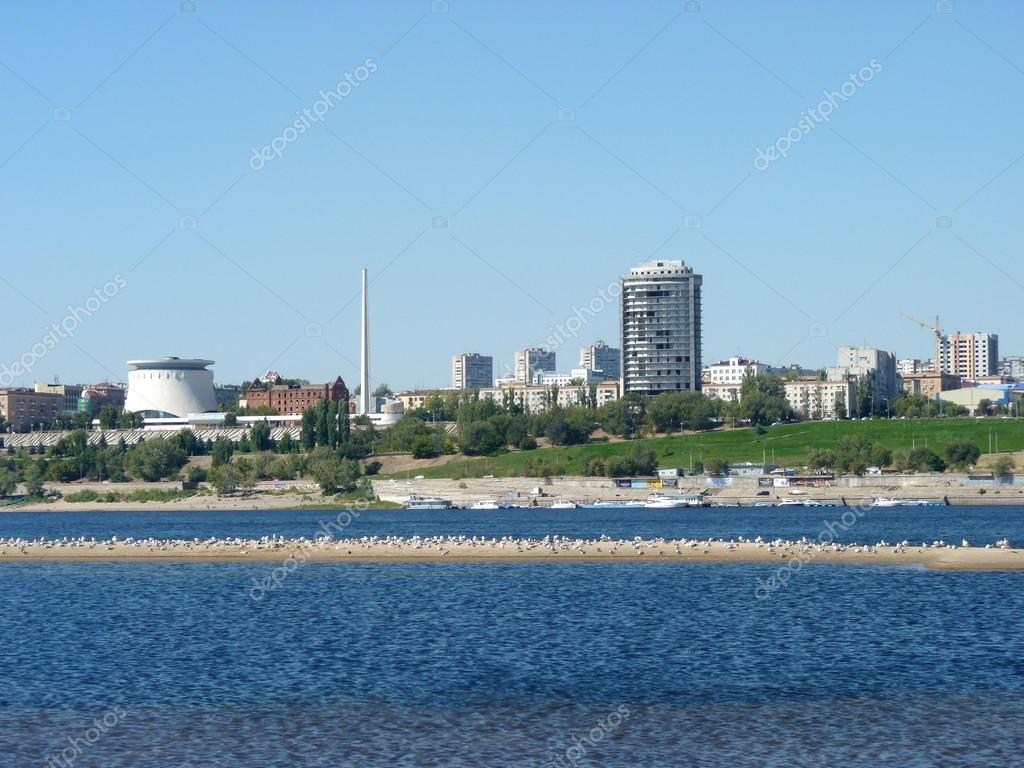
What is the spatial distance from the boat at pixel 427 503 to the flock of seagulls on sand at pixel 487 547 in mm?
51221

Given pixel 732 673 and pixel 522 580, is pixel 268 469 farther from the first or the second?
pixel 732 673

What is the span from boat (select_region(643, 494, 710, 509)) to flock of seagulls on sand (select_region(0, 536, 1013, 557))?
167ft

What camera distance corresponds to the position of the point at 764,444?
523 ft

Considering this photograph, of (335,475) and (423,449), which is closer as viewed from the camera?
(335,475)

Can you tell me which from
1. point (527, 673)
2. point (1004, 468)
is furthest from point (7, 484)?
point (527, 673)

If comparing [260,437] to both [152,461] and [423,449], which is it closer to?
[152,461]

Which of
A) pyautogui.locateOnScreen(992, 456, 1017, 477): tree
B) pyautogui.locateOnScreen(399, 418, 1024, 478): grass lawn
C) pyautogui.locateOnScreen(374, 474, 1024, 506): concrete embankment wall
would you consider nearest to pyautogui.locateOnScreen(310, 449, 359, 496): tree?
pyautogui.locateOnScreen(374, 474, 1024, 506): concrete embankment wall

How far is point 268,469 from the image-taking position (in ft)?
486

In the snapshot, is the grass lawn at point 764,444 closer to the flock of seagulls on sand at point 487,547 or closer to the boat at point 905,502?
the boat at point 905,502

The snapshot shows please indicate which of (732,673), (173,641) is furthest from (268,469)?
(732,673)

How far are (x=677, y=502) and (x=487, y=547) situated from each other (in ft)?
189

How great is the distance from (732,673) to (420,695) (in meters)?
7.94

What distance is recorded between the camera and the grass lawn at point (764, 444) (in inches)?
5807

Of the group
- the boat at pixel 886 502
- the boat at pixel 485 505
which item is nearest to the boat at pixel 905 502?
the boat at pixel 886 502
